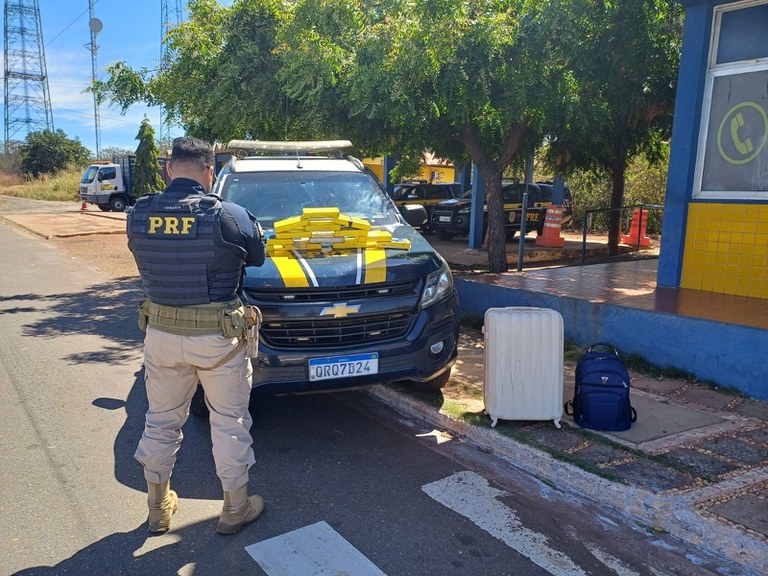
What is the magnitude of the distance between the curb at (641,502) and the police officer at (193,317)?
1833mm

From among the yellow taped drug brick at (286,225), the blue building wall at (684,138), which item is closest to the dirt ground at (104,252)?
the yellow taped drug brick at (286,225)

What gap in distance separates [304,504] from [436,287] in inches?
73.6

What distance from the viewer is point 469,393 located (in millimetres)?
5500

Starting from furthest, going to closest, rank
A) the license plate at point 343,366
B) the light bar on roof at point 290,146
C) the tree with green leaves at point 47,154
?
the tree with green leaves at point 47,154, the light bar on roof at point 290,146, the license plate at point 343,366

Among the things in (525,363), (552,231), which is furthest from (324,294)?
(552,231)

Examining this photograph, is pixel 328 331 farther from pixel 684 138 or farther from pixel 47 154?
pixel 47 154

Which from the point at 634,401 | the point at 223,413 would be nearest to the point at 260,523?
the point at 223,413

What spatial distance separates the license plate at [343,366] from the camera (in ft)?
14.1

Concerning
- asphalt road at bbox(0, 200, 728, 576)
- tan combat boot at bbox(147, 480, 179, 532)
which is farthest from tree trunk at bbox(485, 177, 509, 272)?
tan combat boot at bbox(147, 480, 179, 532)

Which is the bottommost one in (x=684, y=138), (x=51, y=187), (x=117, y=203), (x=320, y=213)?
(x=117, y=203)

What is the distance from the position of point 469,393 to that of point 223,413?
2697 millimetres

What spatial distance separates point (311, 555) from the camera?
3164 millimetres

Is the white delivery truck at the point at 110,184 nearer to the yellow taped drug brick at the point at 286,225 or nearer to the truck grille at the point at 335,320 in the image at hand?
the yellow taped drug brick at the point at 286,225

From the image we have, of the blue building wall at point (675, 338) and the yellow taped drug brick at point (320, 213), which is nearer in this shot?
the yellow taped drug brick at point (320, 213)
